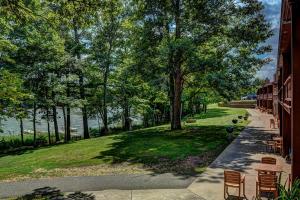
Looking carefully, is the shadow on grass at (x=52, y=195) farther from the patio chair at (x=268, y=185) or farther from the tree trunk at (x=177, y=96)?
the tree trunk at (x=177, y=96)

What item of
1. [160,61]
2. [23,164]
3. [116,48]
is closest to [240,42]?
[160,61]

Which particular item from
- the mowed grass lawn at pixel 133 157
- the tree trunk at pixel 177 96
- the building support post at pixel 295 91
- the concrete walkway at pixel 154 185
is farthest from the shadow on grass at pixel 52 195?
the tree trunk at pixel 177 96

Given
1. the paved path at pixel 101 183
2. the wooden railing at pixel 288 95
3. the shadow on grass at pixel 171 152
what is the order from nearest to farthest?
the wooden railing at pixel 288 95
the paved path at pixel 101 183
the shadow on grass at pixel 171 152

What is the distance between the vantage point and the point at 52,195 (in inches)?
569

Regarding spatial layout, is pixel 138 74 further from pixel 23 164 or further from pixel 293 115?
pixel 293 115

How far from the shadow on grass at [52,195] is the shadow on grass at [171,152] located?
4.55 metres

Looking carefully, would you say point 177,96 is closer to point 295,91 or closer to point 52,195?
point 52,195

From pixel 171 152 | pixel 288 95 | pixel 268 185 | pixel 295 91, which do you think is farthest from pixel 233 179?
pixel 171 152

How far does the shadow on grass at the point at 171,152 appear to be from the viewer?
18.6 m

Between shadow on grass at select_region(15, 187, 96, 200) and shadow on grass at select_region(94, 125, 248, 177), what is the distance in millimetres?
4547

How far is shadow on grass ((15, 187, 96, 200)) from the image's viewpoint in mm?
13935

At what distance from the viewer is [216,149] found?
23.0 metres

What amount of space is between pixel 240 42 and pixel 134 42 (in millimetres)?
9621

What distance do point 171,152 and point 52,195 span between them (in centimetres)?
958
